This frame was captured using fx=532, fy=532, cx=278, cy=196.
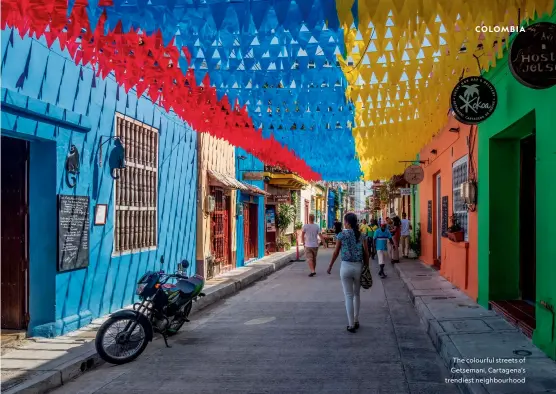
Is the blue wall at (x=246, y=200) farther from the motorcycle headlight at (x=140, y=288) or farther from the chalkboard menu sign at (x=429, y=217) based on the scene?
the motorcycle headlight at (x=140, y=288)

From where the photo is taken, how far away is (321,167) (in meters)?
21.1

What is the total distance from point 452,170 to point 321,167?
27.7 ft

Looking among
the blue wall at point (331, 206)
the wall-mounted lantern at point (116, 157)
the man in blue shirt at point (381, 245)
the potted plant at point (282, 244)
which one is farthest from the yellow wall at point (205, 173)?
the blue wall at point (331, 206)

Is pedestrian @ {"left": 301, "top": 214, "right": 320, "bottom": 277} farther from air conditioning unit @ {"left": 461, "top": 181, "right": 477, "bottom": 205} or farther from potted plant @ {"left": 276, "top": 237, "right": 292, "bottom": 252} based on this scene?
potted plant @ {"left": 276, "top": 237, "right": 292, "bottom": 252}

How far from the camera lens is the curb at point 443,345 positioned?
→ 199 inches

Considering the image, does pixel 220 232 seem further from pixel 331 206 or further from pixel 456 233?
pixel 331 206

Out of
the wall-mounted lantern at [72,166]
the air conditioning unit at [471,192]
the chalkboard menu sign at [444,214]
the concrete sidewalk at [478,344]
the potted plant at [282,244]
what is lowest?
the potted plant at [282,244]

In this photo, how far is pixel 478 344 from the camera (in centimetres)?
657

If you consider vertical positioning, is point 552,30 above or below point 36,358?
above

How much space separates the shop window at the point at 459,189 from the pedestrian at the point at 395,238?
6.32m

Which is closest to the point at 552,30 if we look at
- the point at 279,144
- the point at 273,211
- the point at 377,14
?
the point at 377,14

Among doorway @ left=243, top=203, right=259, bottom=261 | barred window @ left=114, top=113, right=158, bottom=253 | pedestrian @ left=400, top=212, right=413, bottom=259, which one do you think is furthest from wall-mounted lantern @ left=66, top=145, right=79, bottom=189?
pedestrian @ left=400, top=212, right=413, bottom=259

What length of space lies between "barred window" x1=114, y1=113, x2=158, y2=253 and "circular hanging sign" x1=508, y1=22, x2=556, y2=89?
6675 mm

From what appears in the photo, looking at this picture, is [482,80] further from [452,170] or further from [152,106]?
[152,106]
